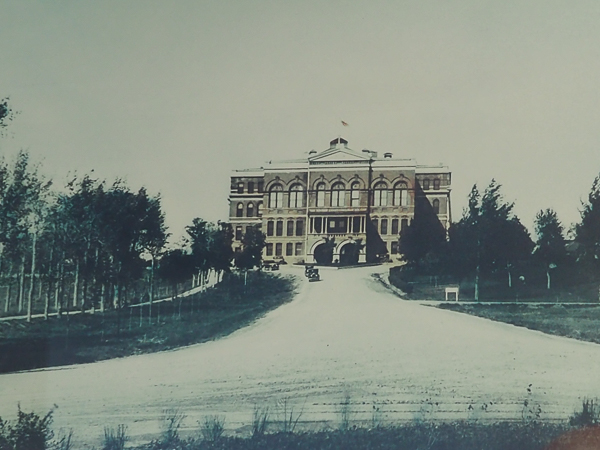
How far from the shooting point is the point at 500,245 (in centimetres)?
530

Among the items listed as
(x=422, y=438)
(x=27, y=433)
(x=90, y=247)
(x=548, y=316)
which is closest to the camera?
(x=422, y=438)

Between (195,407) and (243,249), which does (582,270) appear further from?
(195,407)

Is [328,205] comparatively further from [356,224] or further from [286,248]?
[286,248]

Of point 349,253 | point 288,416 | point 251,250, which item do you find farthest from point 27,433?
point 349,253

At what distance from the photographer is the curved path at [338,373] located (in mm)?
4863

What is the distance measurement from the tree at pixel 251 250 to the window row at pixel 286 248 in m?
0.06

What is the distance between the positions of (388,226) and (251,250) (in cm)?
115

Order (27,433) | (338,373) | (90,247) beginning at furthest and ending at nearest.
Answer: (90,247), (27,433), (338,373)

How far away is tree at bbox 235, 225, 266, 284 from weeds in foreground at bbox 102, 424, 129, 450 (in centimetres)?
154

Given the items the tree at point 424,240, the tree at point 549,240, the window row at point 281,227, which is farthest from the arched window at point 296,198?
the tree at point 549,240

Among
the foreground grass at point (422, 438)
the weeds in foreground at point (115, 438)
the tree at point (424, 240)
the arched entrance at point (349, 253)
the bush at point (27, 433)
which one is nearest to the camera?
the foreground grass at point (422, 438)

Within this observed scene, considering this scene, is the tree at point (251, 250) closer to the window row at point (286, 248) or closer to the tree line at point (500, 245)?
the window row at point (286, 248)

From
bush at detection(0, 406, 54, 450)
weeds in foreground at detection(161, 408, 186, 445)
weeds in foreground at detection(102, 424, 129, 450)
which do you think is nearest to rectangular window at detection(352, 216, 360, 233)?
weeds in foreground at detection(161, 408, 186, 445)

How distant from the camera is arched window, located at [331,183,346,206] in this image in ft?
17.5
